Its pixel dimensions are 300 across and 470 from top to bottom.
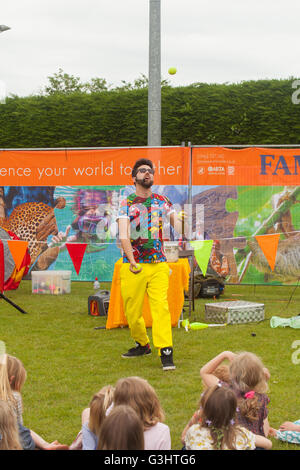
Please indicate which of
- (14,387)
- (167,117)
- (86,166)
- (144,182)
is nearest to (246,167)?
(86,166)

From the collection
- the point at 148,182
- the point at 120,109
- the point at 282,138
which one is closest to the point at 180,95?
the point at 120,109

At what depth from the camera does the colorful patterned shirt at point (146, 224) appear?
238 inches

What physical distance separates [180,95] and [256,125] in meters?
1.79

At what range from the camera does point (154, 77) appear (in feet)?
39.0

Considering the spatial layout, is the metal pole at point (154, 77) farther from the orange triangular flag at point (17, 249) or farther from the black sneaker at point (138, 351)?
the black sneaker at point (138, 351)

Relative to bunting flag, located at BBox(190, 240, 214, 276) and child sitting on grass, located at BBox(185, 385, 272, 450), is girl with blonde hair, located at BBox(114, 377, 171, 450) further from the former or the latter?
bunting flag, located at BBox(190, 240, 214, 276)

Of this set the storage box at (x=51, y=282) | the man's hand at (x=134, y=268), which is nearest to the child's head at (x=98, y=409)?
the man's hand at (x=134, y=268)

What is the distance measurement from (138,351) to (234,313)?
1.96 m

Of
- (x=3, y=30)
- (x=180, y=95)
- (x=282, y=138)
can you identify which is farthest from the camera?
(x=180, y=95)

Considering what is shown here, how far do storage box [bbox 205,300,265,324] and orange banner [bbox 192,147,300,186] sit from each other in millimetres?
2776

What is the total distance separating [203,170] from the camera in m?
10.4

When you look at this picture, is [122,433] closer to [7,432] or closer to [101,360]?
[7,432]

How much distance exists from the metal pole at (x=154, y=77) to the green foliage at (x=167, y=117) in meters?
1.61
